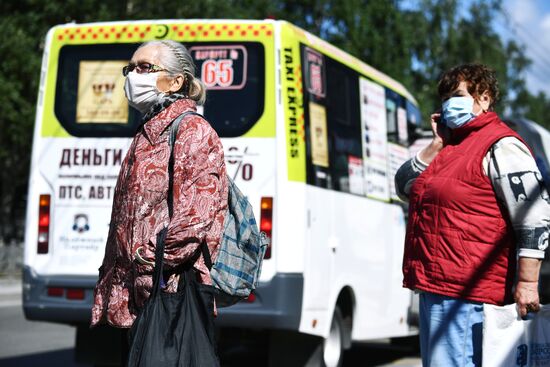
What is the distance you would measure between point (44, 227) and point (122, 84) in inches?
49.4

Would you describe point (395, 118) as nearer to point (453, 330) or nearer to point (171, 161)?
point (453, 330)

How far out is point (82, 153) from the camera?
841cm

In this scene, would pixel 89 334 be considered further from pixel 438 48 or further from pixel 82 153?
pixel 438 48

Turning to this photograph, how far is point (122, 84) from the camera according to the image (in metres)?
8.41

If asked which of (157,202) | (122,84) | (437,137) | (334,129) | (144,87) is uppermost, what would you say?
(122,84)

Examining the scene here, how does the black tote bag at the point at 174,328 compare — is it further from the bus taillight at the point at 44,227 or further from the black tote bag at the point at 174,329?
the bus taillight at the point at 44,227

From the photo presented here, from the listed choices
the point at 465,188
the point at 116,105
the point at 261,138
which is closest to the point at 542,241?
the point at 465,188

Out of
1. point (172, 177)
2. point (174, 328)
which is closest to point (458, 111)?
point (172, 177)

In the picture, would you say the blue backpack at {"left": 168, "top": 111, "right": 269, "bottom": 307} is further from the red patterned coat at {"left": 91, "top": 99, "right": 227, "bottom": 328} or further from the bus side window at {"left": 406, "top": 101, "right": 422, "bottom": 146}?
the bus side window at {"left": 406, "top": 101, "right": 422, "bottom": 146}

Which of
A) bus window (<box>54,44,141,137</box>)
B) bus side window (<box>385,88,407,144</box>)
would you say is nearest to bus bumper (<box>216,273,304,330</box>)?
bus window (<box>54,44,141,137</box>)

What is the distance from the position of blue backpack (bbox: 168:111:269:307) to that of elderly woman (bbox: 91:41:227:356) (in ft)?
0.10

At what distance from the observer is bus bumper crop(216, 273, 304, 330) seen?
778 centimetres

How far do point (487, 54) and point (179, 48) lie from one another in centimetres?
4467

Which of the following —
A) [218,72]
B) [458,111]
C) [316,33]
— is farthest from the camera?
[316,33]
